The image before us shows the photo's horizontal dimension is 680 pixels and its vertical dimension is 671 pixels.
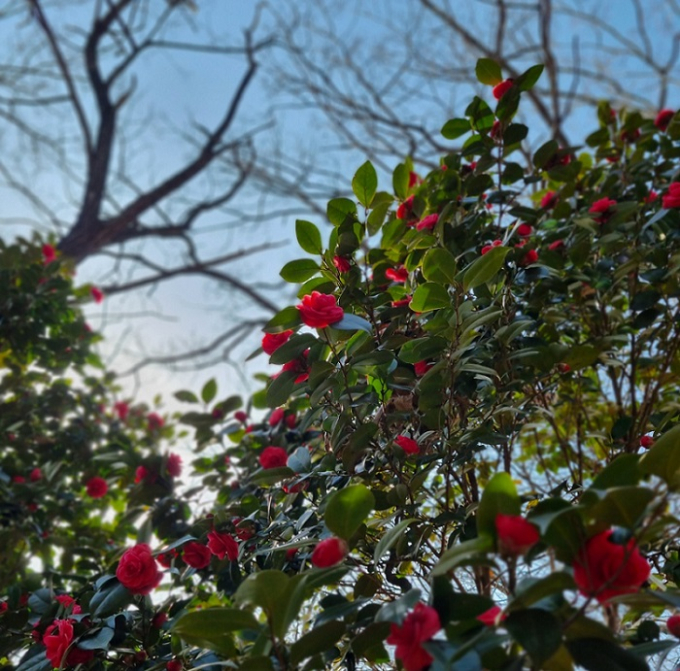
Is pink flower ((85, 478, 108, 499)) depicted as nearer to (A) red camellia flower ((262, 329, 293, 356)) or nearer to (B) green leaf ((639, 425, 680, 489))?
(A) red camellia flower ((262, 329, 293, 356))

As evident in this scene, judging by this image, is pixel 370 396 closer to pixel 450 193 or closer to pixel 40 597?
pixel 450 193

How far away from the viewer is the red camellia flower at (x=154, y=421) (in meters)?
1.90

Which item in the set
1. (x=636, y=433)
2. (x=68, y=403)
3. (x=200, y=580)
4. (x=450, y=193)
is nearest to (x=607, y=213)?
(x=450, y=193)

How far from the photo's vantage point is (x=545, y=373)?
37.3 inches

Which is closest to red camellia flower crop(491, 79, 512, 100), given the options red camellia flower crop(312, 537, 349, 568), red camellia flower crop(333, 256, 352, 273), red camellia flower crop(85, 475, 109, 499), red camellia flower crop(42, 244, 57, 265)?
red camellia flower crop(333, 256, 352, 273)

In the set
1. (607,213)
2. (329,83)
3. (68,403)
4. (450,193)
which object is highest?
(329,83)

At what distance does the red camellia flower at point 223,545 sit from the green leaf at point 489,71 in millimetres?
834

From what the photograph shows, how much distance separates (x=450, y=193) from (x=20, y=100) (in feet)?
12.8

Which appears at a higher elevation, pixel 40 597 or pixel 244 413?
pixel 244 413

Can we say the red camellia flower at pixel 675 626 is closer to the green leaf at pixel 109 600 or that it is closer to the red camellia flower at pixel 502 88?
the green leaf at pixel 109 600

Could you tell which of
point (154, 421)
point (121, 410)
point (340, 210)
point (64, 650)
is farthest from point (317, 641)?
point (121, 410)

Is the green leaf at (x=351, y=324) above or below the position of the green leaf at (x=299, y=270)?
below

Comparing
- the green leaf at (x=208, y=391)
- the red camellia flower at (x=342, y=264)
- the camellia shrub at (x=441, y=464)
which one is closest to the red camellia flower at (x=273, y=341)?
the camellia shrub at (x=441, y=464)

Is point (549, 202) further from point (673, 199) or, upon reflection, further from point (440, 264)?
point (440, 264)
